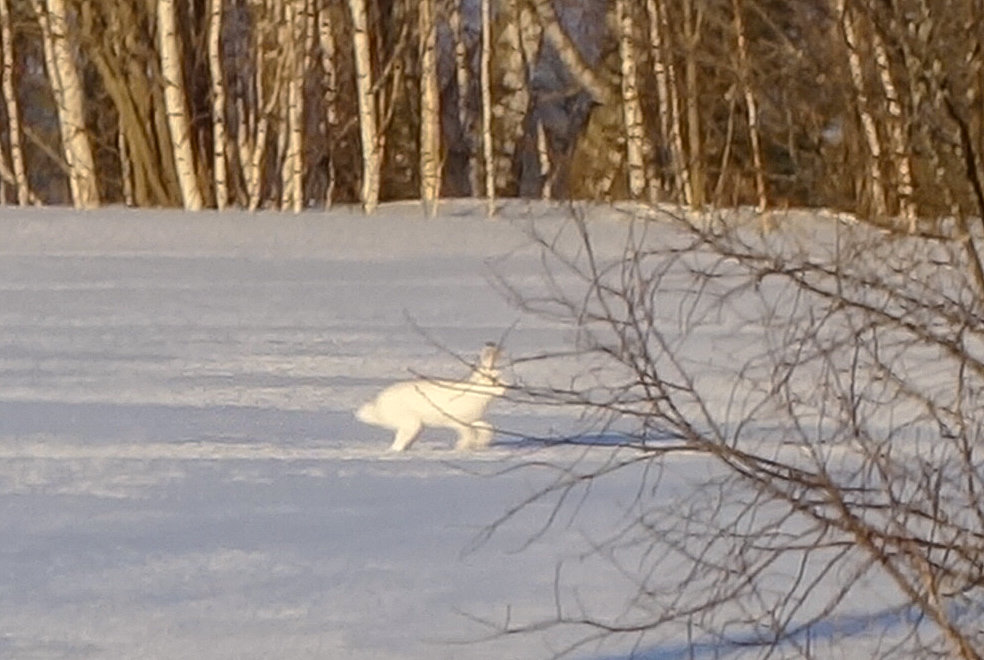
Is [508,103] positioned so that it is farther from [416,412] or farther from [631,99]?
[416,412]

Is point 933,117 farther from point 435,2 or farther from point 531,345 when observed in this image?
point 435,2

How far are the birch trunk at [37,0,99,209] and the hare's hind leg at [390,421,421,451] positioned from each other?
12251mm

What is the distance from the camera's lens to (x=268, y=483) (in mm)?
9164

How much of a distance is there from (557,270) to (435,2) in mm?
7437

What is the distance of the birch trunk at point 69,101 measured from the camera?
21.9m

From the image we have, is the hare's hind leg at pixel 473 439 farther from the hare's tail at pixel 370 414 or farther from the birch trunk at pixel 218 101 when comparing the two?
the birch trunk at pixel 218 101

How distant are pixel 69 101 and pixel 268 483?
1340 centimetres

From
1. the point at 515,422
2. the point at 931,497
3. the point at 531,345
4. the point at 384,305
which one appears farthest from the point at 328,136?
the point at 931,497

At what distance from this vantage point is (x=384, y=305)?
15516 mm

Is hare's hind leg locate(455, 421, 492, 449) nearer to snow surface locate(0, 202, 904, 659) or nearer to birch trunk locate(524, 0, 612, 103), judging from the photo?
snow surface locate(0, 202, 904, 659)

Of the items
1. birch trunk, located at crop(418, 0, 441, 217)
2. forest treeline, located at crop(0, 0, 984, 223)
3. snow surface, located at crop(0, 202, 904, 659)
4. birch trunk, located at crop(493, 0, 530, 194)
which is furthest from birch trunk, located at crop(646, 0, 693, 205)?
birch trunk, located at crop(493, 0, 530, 194)

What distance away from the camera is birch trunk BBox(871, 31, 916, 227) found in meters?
5.08

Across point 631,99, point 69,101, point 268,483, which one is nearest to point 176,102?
point 69,101

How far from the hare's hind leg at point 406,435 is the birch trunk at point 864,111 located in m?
4.18
